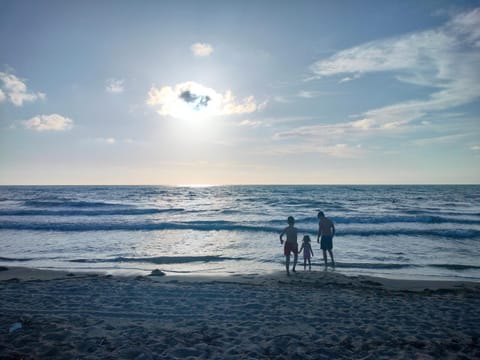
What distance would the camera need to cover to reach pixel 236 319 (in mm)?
6012

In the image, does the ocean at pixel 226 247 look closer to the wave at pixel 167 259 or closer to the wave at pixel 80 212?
the wave at pixel 167 259

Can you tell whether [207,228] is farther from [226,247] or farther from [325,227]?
[325,227]

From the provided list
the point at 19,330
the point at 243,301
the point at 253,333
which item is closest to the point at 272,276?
the point at 243,301

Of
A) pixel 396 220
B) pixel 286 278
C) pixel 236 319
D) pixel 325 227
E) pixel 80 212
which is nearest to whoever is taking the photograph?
pixel 236 319

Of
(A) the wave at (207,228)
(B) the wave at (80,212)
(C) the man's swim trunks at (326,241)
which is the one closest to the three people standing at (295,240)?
(C) the man's swim trunks at (326,241)

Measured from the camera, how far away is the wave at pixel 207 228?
65.6ft

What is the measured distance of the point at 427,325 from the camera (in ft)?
18.8

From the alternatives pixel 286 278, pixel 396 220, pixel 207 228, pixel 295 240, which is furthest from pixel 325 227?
pixel 396 220

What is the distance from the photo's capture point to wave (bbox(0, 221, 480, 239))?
19984mm

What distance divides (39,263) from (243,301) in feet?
33.3

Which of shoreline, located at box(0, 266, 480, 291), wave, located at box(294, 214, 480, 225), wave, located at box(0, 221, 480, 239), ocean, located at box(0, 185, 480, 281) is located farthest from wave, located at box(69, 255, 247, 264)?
wave, located at box(294, 214, 480, 225)

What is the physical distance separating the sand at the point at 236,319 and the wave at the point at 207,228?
11557mm

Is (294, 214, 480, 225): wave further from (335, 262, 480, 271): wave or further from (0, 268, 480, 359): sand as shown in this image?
(0, 268, 480, 359): sand

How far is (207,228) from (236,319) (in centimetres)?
1796
